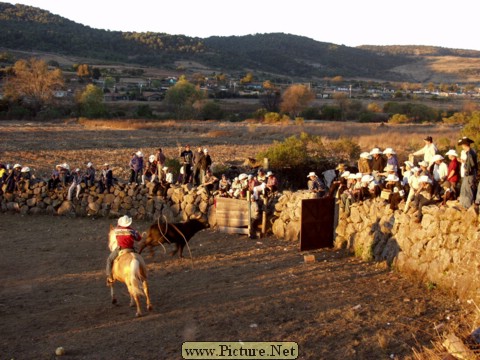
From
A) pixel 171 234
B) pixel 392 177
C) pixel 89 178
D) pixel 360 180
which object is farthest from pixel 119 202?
pixel 392 177

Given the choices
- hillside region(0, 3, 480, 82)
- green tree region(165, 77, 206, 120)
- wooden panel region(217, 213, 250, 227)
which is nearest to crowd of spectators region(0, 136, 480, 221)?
wooden panel region(217, 213, 250, 227)

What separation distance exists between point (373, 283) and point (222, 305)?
11.0 feet

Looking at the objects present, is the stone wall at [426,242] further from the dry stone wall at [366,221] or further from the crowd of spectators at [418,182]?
the crowd of spectators at [418,182]

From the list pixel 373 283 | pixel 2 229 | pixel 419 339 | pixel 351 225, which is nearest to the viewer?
pixel 419 339

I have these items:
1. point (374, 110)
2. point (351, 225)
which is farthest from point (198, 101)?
point (351, 225)

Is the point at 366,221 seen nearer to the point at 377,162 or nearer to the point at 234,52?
the point at 377,162

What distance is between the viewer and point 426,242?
12234 millimetres

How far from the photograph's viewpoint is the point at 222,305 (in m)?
11.2

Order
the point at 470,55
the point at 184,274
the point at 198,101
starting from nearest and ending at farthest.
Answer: the point at 184,274, the point at 198,101, the point at 470,55

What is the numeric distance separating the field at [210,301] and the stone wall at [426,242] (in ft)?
1.10

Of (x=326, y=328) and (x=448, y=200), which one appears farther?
(x=448, y=200)

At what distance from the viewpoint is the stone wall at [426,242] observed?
11031mm

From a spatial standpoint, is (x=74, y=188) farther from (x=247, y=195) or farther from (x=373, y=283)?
(x=373, y=283)

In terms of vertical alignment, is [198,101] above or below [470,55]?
below
